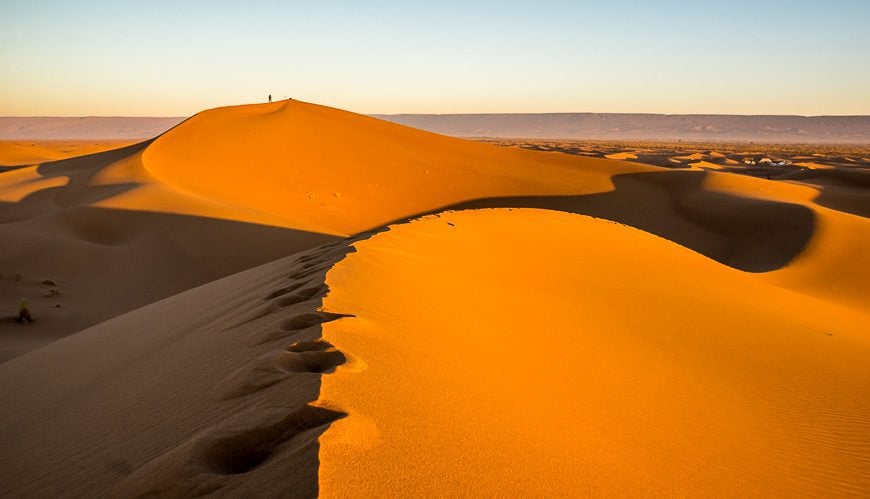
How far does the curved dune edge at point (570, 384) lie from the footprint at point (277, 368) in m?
0.12

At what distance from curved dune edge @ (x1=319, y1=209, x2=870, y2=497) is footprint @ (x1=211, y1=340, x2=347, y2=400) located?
4.5 inches

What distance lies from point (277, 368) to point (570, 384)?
1.55 m

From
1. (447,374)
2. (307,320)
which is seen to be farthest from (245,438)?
(307,320)

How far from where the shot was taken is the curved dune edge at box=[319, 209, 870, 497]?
193cm

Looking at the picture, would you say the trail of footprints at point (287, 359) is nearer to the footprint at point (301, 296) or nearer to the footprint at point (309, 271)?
the footprint at point (301, 296)

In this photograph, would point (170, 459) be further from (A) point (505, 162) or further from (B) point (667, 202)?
(A) point (505, 162)

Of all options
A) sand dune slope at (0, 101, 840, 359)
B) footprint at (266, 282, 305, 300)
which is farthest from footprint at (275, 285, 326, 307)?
sand dune slope at (0, 101, 840, 359)

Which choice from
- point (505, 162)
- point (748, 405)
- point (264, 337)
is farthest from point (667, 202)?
point (264, 337)

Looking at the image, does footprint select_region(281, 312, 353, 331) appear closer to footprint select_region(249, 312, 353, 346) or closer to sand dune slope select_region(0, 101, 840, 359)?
footprint select_region(249, 312, 353, 346)

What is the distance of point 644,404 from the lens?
9.78 ft

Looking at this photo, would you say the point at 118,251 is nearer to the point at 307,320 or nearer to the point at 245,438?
the point at 307,320

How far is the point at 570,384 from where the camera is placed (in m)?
3.00

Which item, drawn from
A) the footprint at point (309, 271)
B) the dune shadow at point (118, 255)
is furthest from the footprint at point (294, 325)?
the dune shadow at point (118, 255)

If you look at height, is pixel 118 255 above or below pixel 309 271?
below
